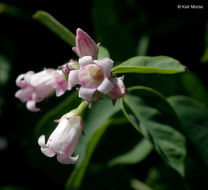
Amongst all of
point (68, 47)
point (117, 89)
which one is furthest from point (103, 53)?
point (68, 47)

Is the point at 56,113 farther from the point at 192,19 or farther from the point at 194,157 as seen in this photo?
the point at 192,19

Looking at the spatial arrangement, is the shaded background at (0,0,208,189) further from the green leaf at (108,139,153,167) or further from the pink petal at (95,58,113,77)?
the pink petal at (95,58,113,77)

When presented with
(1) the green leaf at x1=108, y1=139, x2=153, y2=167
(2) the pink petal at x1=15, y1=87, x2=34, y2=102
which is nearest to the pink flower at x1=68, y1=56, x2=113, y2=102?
(2) the pink petal at x1=15, y1=87, x2=34, y2=102

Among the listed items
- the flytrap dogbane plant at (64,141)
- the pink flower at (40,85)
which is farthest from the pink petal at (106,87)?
the pink flower at (40,85)

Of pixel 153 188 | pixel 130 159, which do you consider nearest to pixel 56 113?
pixel 130 159

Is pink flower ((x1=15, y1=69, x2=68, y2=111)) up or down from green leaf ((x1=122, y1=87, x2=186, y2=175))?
up

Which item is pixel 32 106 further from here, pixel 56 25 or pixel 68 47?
pixel 68 47
